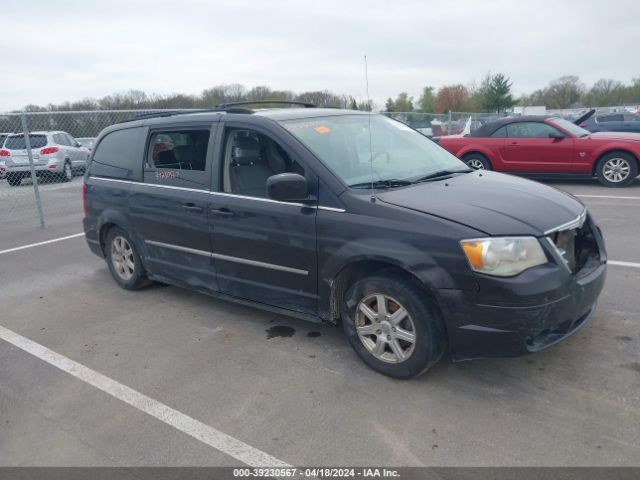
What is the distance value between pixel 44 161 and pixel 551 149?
13.6 meters

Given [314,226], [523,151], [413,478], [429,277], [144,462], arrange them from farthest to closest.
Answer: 1. [523,151]
2. [314,226]
3. [429,277]
4. [144,462]
5. [413,478]

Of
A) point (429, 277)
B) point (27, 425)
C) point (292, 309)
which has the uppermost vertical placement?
point (429, 277)

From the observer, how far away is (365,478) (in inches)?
104

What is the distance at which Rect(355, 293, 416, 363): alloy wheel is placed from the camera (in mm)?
3414

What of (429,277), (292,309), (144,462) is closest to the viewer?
(144,462)

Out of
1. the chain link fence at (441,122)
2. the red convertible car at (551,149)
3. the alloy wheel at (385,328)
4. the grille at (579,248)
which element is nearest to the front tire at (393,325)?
the alloy wheel at (385,328)

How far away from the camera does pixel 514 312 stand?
9.97 feet

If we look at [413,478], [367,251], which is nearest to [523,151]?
[367,251]

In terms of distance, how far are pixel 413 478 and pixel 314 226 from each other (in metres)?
1.75

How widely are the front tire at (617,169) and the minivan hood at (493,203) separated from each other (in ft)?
25.3

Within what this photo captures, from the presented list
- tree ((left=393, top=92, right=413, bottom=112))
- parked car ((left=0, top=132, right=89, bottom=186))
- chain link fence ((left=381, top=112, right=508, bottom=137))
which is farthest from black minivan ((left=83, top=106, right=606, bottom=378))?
tree ((left=393, top=92, right=413, bottom=112))

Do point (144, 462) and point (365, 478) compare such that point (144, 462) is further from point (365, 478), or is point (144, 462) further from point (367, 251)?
point (367, 251)

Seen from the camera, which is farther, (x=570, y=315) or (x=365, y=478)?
(x=570, y=315)

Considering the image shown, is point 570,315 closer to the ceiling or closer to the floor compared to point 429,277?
closer to the floor
